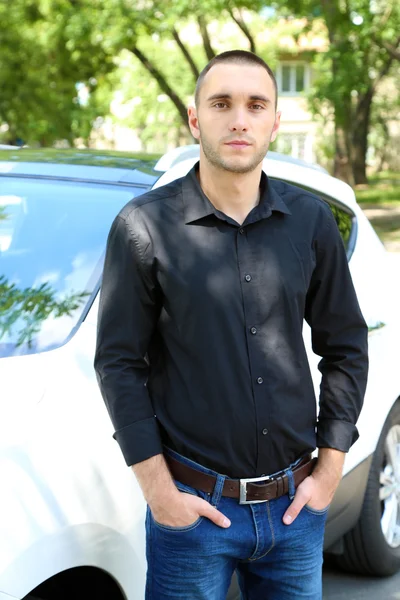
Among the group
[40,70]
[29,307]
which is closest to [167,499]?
[29,307]

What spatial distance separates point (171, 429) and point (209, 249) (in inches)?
16.9

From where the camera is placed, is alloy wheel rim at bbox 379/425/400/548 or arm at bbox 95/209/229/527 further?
alloy wheel rim at bbox 379/425/400/548

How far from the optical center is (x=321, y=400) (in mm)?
2305

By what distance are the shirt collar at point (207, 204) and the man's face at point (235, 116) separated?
85mm

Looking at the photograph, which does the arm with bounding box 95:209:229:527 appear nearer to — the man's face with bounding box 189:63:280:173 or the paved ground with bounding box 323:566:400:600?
the man's face with bounding box 189:63:280:173

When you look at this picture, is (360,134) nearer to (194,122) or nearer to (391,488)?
(391,488)

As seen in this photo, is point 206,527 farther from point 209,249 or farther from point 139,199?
point 139,199

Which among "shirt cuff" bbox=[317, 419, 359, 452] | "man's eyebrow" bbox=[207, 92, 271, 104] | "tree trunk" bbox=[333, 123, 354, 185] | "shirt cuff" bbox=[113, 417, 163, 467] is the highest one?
"tree trunk" bbox=[333, 123, 354, 185]

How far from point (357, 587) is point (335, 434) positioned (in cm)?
194

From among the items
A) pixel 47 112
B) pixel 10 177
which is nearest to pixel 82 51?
pixel 47 112

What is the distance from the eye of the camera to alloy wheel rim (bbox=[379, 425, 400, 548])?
387 centimetres

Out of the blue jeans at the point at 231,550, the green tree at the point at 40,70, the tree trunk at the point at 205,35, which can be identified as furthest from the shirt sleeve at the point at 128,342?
the green tree at the point at 40,70

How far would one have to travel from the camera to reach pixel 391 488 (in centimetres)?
392

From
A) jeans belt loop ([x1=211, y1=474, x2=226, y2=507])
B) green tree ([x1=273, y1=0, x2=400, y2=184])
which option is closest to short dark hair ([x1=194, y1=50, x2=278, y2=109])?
jeans belt loop ([x1=211, y1=474, x2=226, y2=507])
